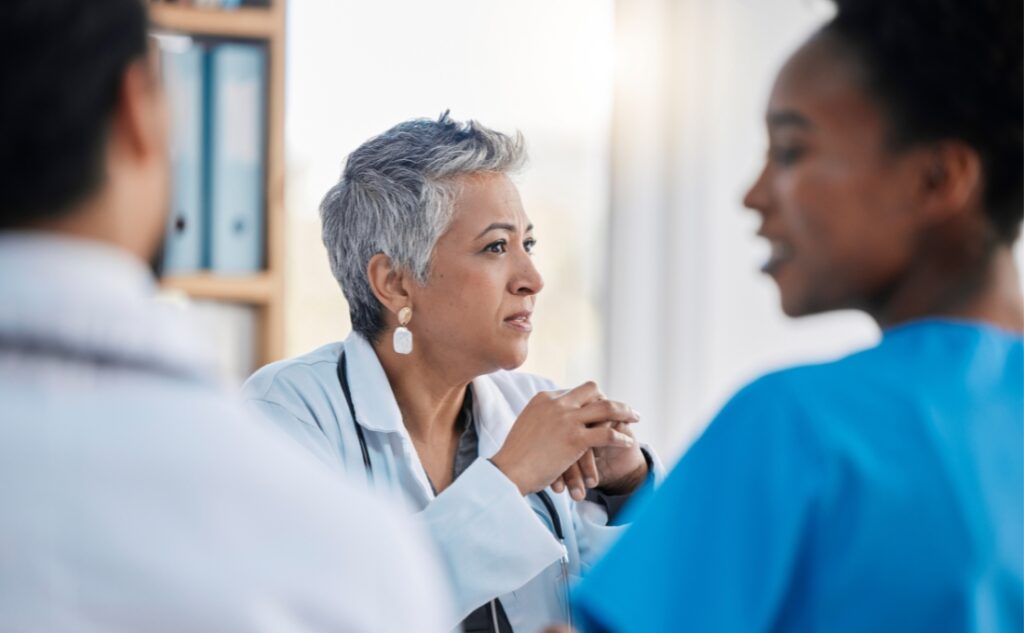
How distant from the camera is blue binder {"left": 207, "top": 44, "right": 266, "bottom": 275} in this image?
8.33 feet

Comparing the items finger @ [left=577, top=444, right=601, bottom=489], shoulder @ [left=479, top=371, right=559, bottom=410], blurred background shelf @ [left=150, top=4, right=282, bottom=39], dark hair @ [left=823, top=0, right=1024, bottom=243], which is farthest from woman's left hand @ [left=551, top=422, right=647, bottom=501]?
blurred background shelf @ [left=150, top=4, right=282, bottom=39]

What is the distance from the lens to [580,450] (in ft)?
6.09

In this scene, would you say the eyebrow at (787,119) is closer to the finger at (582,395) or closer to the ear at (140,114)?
the ear at (140,114)

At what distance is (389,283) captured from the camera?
6.86ft

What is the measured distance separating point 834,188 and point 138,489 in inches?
22.3

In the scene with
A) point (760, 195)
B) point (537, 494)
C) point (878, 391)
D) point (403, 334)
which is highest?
point (760, 195)

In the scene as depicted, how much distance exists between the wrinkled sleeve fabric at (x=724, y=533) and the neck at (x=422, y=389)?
1.15 metres

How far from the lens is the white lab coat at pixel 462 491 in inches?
67.9

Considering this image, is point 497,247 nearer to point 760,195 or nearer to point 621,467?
point 621,467

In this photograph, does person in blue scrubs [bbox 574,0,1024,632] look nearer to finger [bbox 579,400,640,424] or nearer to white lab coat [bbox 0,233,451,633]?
white lab coat [bbox 0,233,451,633]

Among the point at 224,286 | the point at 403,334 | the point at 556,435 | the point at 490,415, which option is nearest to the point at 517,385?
the point at 490,415

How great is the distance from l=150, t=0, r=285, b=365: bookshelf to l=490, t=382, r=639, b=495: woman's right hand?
36.6 inches

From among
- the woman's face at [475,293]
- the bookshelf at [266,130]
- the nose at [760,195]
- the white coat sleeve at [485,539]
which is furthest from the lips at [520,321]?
the nose at [760,195]

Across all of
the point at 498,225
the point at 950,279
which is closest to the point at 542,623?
the point at 498,225
